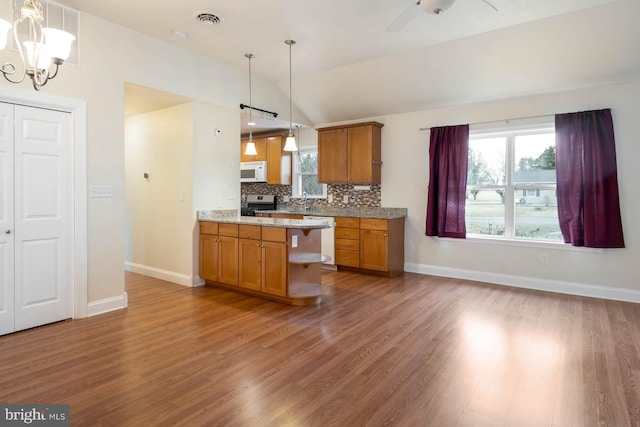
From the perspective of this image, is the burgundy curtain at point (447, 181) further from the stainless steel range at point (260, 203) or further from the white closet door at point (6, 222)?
the white closet door at point (6, 222)

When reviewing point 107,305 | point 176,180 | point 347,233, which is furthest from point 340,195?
point 107,305

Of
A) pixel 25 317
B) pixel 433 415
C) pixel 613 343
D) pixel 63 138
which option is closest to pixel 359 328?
pixel 433 415

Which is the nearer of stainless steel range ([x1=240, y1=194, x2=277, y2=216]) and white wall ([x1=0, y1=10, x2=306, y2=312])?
white wall ([x1=0, y1=10, x2=306, y2=312])

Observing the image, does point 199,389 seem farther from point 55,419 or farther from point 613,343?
point 613,343

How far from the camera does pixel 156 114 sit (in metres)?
5.05

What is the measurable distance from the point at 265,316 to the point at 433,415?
6.52 ft

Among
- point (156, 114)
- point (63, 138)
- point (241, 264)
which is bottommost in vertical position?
point (241, 264)

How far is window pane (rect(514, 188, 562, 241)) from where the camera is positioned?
15.3ft

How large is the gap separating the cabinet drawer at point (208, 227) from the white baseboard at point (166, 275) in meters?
0.63

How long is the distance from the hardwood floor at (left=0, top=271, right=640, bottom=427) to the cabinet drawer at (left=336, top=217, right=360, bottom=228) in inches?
65.9

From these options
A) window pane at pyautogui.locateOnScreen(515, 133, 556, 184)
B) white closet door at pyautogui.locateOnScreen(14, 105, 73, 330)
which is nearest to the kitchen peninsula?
white closet door at pyautogui.locateOnScreen(14, 105, 73, 330)

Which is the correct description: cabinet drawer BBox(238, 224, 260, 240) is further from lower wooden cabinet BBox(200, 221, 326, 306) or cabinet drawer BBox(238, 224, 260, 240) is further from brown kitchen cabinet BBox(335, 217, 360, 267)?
brown kitchen cabinet BBox(335, 217, 360, 267)

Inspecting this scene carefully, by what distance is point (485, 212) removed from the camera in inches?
204

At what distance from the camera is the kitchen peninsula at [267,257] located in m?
3.90
